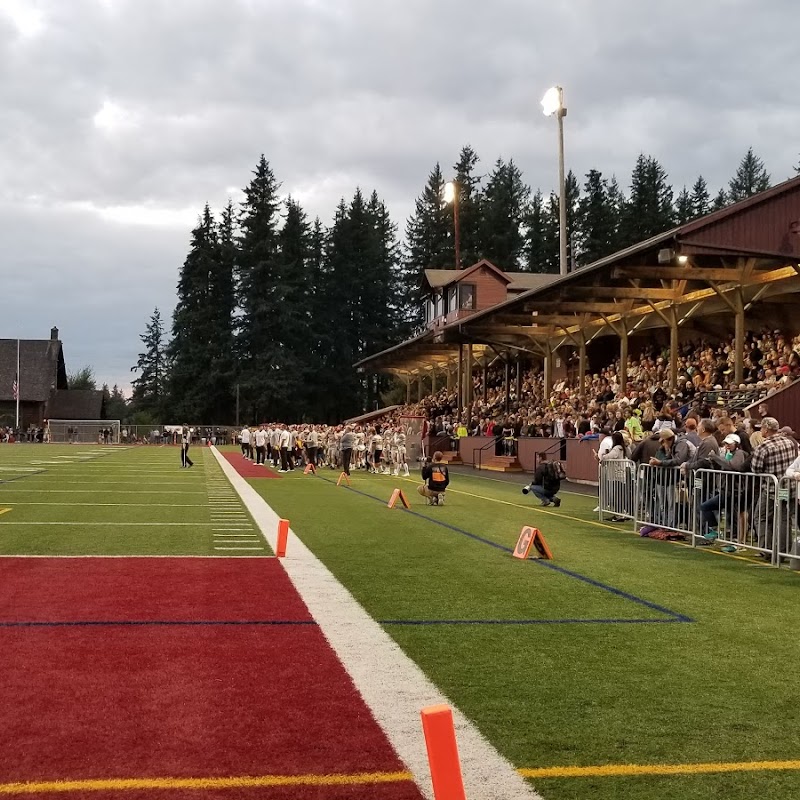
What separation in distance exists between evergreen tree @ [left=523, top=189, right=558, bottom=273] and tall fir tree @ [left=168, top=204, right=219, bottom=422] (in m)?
30.8

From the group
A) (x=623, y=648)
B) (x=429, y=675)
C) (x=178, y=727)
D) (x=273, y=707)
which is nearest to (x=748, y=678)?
(x=623, y=648)

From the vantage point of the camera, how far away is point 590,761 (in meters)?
4.58

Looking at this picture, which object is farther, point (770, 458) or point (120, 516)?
point (120, 516)

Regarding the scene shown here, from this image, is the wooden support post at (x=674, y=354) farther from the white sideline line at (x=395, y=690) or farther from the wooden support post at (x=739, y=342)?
the white sideline line at (x=395, y=690)

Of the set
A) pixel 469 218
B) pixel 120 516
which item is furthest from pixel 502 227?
pixel 120 516

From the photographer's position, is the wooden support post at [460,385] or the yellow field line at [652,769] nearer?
the yellow field line at [652,769]

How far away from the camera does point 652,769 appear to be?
4500 millimetres

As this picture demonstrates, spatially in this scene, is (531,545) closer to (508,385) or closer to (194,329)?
(508,385)

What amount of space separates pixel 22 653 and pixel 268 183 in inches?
3563

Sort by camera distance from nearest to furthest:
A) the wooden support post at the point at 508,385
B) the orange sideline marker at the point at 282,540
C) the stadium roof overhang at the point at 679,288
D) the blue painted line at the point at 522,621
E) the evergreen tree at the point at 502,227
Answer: the blue painted line at the point at 522,621 → the orange sideline marker at the point at 282,540 → the stadium roof overhang at the point at 679,288 → the wooden support post at the point at 508,385 → the evergreen tree at the point at 502,227

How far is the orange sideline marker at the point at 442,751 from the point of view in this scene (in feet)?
10.1

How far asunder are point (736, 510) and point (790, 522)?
1.56 metres

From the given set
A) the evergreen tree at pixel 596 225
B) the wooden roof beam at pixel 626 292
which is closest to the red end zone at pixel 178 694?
the wooden roof beam at pixel 626 292

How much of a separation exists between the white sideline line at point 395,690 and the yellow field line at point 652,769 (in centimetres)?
17
